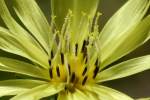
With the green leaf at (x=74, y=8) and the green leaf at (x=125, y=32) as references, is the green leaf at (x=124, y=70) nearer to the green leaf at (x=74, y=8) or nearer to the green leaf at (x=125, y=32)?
the green leaf at (x=125, y=32)

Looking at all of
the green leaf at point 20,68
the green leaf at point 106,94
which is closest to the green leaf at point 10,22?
the green leaf at point 20,68

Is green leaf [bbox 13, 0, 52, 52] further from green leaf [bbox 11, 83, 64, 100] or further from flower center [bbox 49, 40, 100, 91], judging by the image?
green leaf [bbox 11, 83, 64, 100]

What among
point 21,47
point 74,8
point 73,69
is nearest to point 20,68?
point 21,47

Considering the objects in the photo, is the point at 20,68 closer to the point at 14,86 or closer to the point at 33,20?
the point at 14,86

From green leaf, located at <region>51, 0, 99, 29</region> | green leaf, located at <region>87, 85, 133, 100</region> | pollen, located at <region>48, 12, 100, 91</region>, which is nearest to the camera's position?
green leaf, located at <region>87, 85, 133, 100</region>

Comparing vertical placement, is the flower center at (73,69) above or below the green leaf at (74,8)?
below

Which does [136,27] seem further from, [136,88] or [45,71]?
[136,88]

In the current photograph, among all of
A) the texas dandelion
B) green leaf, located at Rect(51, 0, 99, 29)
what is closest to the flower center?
the texas dandelion

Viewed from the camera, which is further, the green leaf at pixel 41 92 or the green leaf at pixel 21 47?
the green leaf at pixel 21 47
